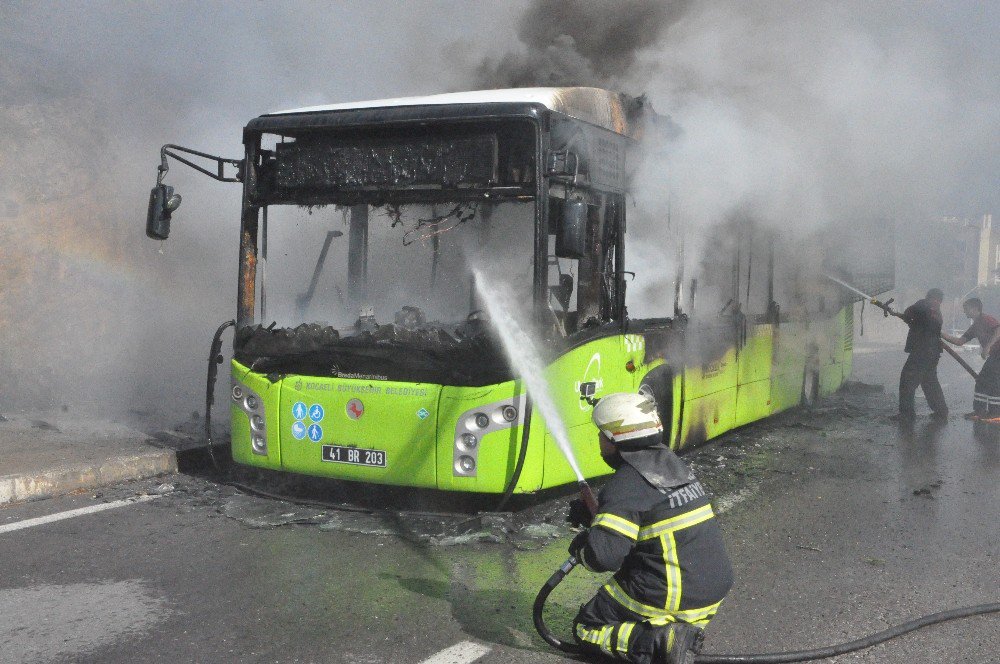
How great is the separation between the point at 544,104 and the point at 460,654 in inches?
136

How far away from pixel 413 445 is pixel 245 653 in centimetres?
220

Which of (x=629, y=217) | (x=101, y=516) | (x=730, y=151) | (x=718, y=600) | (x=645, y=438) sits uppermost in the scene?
(x=730, y=151)

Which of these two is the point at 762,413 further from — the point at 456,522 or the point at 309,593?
the point at 309,593

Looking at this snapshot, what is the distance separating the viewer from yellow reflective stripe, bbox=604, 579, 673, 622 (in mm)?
3648

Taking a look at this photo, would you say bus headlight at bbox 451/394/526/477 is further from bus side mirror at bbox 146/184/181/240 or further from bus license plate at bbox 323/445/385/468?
bus side mirror at bbox 146/184/181/240

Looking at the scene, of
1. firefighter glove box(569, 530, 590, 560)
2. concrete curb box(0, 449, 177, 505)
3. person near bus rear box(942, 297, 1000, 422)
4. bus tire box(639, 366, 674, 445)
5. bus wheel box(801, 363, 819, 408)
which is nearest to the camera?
firefighter glove box(569, 530, 590, 560)

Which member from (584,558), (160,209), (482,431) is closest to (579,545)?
(584,558)

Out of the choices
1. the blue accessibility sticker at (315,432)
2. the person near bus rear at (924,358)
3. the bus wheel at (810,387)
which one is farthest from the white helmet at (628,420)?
the person near bus rear at (924,358)

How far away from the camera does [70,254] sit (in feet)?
41.0

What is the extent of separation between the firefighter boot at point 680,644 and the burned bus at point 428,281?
2.41m

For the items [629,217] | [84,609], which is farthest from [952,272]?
[84,609]

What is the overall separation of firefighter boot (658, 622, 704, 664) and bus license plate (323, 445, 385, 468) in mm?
2991

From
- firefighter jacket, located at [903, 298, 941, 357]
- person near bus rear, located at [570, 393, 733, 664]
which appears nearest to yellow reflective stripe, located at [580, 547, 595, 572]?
person near bus rear, located at [570, 393, 733, 664]

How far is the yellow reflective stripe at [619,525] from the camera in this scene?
3496 mm
